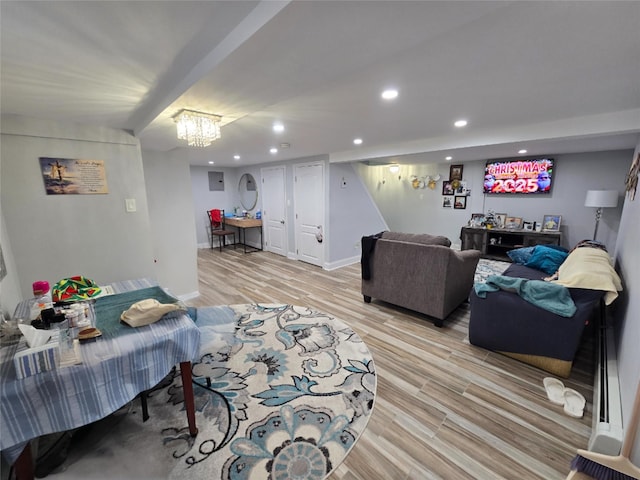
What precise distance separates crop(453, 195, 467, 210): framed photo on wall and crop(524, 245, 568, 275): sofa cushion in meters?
2.39

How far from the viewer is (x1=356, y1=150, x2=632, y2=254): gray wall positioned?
14.2ft

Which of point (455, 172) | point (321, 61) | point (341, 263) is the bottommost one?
point (341, 263)

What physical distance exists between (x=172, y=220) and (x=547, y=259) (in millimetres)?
5006

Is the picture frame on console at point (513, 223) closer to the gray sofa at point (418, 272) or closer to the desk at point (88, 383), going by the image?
the gray sofa at point (418, 272)

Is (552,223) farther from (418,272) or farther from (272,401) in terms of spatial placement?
(272,401)

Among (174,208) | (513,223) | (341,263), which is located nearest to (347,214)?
(341,263)

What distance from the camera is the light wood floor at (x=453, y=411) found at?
1.45m

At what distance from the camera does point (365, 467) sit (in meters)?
1.44

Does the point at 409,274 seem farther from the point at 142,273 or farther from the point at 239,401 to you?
the point at 142,273

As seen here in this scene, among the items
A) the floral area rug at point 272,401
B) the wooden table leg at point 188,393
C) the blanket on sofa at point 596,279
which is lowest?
the floral area rug at point 272,401

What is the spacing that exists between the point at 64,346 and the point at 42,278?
67.0 inches

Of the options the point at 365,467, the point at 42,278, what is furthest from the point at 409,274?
the point at 42,278

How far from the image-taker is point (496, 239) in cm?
539

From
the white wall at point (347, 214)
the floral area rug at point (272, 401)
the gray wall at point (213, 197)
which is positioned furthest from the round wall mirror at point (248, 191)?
the floral area rug at point (272, 401)
